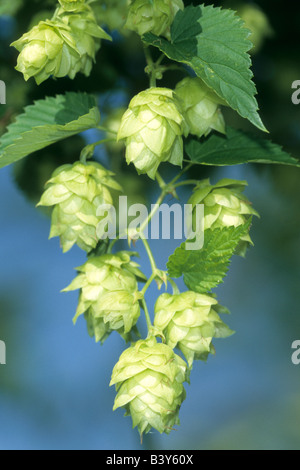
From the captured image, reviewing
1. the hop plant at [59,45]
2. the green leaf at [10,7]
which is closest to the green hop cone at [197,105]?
the hop plant at [59,45]

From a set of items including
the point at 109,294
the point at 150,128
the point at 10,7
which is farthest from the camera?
the point at 10,7

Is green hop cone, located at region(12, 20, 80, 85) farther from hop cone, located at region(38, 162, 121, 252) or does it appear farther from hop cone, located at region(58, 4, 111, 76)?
hop cone, located at region(38, 162, 121, 252)

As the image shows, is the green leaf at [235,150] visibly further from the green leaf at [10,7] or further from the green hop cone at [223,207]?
the green leaf at [10,7]

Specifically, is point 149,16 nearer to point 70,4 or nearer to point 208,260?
point 70,4

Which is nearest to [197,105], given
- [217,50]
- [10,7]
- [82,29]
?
[217,50]

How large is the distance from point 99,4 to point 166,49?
287 millimetres

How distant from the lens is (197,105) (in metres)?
1.02

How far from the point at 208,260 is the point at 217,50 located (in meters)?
0.29

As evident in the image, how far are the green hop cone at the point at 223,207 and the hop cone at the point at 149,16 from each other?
0.25 m

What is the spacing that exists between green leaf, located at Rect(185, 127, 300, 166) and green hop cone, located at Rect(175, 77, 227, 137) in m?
0.07

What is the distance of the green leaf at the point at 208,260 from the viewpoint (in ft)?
3.10

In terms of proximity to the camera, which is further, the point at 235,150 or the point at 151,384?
the point at 235,150

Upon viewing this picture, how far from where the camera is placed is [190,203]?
106 centimetres
